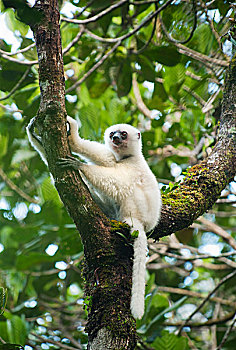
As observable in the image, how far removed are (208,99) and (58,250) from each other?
9.69 ft

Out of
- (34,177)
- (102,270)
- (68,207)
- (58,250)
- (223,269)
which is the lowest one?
(223,269)

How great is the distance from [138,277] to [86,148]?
60.0 inches

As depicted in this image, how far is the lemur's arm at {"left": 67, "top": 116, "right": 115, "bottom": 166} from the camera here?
392 cm

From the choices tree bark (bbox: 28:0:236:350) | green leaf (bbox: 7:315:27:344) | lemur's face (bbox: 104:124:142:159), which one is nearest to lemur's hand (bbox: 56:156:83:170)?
tree bark (bbox: 28:0:236:350)

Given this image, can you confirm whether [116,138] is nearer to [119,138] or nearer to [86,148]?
[119,138]

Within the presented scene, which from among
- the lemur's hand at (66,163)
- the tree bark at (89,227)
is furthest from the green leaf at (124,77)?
the lemur's hand at (66,163)

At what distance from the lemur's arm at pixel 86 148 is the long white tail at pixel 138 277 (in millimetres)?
1000

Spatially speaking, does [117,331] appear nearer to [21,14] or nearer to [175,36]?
[21,14]

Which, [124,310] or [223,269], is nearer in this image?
[124,310]

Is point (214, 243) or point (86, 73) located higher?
point (86, 73)

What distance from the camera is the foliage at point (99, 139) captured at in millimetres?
4664

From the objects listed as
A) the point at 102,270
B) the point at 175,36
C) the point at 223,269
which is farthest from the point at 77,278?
the point at 175,36

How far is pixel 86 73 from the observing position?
5742 mm

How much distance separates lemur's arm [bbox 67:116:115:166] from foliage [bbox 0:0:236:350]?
86cm
